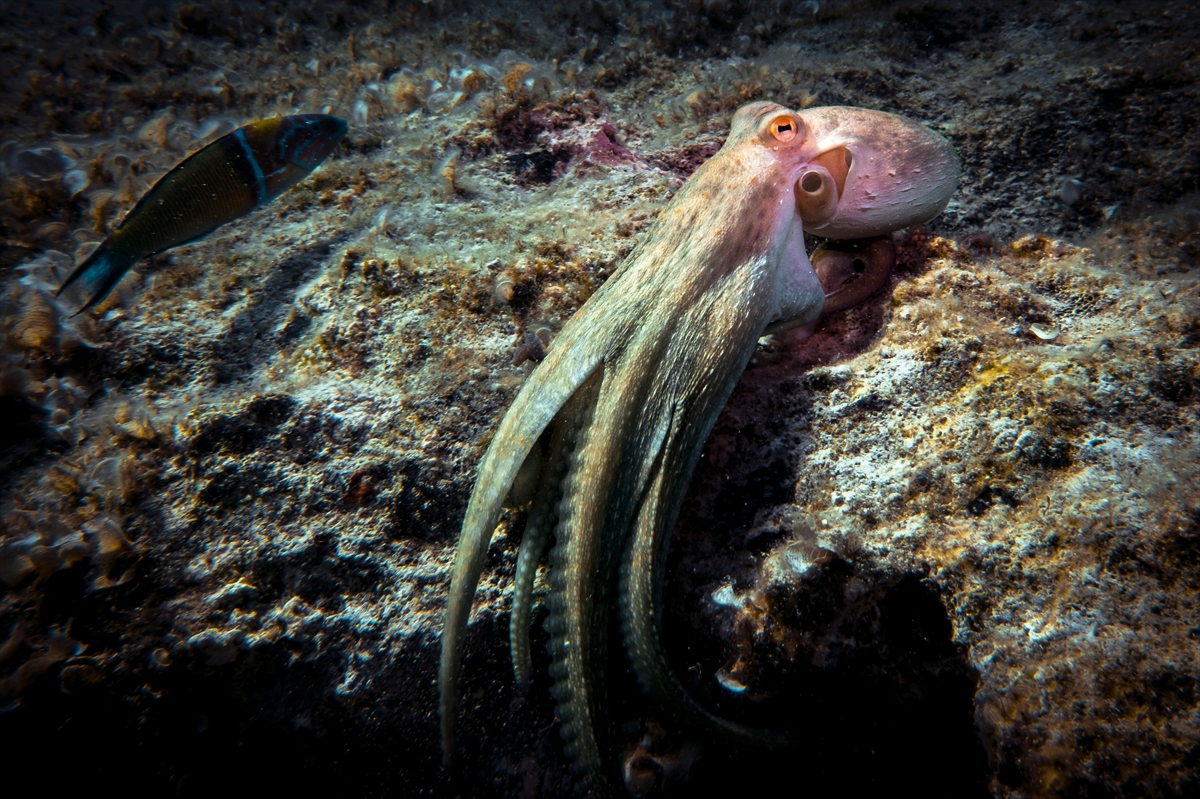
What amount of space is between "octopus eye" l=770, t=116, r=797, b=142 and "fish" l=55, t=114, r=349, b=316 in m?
2.53

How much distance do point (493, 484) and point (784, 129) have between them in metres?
1.68

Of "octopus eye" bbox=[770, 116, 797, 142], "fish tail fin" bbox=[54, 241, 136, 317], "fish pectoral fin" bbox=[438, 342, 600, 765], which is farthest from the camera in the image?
"fish tail fin" bbox=[54, 241, 136, 317]

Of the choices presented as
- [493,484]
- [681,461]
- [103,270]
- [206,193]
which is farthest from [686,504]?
[103,270]

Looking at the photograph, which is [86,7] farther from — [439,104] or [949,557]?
[949,557]

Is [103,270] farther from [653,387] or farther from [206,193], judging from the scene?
[653,387]

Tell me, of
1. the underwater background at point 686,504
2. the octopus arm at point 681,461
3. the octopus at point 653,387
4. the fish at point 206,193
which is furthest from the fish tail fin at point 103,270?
the octopus arm at point 681,461

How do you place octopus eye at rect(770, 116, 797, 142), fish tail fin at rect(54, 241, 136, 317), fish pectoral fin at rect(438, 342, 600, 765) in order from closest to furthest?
fish pectoral fin at rect(438, 342, 600, 765) → octopus eye at rect(770, 116, 797, 142) → fish tail fin at rect(54, 241, 136, 317)

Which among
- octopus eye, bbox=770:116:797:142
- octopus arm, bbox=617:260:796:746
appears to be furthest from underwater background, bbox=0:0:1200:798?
octopus eye, bbox=770:116:797:142

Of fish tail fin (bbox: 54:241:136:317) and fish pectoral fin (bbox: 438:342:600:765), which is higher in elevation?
fish tail fin (bbox: 54:241:136:317)

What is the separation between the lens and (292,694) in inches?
71.4

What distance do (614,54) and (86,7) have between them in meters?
7.08

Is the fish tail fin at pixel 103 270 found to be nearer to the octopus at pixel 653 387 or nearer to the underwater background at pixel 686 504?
the underwater background at pixel 686 504

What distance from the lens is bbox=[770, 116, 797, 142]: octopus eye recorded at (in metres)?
1.86

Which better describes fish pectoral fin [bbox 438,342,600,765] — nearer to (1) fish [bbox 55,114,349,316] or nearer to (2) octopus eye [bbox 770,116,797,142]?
(2) octopus eye [bbox 770,116,797,142]
